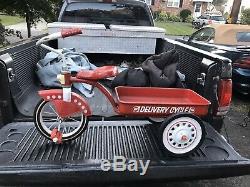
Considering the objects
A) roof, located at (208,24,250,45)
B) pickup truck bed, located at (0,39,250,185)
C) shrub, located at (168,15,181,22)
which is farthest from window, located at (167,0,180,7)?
pickup truck bed, located at (0,39,250,185)

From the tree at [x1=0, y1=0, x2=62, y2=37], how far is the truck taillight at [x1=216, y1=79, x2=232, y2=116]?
26.0ft

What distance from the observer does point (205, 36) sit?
31.3 ft

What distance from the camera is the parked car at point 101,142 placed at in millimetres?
2729

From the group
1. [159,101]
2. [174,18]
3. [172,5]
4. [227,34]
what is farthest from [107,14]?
[172,5]

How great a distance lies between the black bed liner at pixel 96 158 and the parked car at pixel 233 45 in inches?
175

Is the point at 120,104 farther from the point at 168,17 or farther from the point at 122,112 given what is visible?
the point at 168,17

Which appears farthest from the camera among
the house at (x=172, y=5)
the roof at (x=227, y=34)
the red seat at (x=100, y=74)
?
the house at (x=172, y=5)

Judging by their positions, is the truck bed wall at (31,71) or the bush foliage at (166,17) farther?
the bush foliage at (166,17)

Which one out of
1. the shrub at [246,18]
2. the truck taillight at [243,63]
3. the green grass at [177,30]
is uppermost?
the truck taillight at [243,63]

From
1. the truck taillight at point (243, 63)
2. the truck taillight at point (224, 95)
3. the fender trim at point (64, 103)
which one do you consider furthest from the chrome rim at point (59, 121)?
the truck taillight at point (243, 63)

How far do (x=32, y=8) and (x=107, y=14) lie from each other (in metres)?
5.13

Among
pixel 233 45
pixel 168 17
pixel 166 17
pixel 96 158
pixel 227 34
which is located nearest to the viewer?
pixel 96 158

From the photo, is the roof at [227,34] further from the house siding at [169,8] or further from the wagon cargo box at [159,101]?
the house siding at [169,8]

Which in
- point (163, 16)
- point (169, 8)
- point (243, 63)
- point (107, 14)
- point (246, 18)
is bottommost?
point (163, 16)
